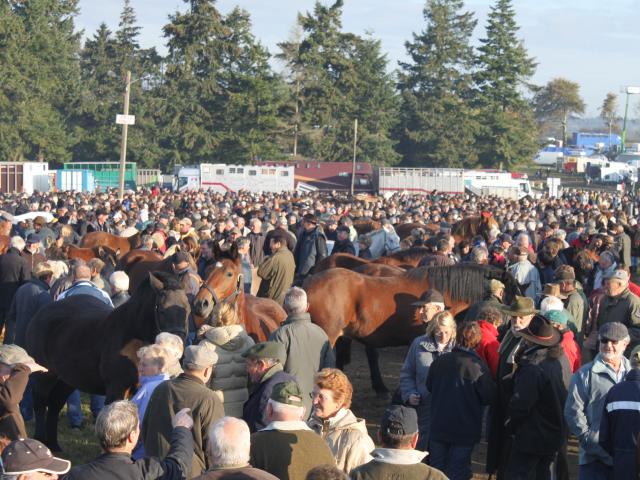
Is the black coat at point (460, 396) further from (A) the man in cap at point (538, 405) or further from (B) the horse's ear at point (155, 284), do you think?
(B) the horse's ear at point (155, 284)

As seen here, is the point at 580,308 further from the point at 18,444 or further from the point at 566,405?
the point at 18,444

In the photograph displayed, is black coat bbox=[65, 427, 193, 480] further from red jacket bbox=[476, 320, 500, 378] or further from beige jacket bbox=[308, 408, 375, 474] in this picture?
red jacket bbox=[476, 320, 500, 378]

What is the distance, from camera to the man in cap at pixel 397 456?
15.1 ft

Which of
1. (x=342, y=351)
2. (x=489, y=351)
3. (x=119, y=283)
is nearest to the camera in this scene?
(x=489, y=351)

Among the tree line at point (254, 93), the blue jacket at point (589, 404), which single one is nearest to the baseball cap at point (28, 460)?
the blue jacket at point (589, 404)

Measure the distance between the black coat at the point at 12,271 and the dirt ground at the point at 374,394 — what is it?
4.53 m

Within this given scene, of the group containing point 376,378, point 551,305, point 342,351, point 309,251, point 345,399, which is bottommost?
point 376,378

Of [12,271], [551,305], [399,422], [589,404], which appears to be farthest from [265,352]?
[12,271]

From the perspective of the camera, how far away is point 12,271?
A: 12.6 meters

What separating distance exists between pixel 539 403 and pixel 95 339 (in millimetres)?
4006

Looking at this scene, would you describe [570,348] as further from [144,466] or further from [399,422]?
[144,466]

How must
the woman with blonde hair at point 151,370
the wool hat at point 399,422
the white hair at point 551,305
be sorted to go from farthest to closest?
the white hair at point 551,305 < the woman with blonde hair at point 151,370 < the wool hat at point 399,422

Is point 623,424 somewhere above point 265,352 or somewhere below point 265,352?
below

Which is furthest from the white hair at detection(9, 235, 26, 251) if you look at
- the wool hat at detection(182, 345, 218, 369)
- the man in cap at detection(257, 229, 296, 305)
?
the wool hat at detection(182, 345, 218, 369)
